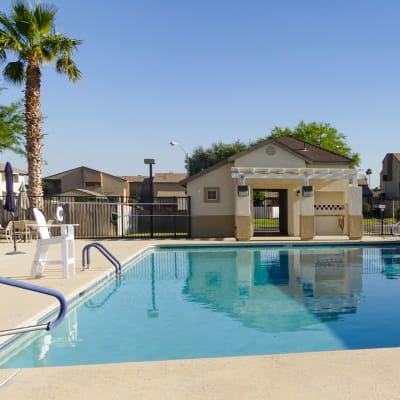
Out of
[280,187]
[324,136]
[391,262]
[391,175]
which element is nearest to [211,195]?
[280,187]

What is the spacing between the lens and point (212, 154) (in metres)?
53.2

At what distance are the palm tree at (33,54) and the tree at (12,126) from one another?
896 cm

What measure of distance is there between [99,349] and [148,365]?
181 cm

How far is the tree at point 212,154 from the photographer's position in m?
52.2

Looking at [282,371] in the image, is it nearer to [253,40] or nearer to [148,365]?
[148,365]

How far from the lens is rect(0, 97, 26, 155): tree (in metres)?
27.6

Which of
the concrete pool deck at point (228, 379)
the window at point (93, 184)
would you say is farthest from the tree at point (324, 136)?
the concrete pool deck at point (228, 379)

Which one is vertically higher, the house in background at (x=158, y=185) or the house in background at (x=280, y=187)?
the house in background at (x=158, y=185)

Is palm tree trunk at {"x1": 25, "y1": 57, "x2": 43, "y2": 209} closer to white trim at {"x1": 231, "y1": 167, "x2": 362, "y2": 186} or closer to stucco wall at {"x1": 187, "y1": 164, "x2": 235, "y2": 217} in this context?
stucco wall at {"x1": 187, "y1": 164, "x2": 235, "y2": 217}

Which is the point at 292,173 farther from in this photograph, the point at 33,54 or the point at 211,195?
Result: the point at 33,54

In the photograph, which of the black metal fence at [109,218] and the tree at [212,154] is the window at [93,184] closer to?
the tree at [212,154]

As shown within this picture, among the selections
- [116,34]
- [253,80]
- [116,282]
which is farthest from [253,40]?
[116,282]

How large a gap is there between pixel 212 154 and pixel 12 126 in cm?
2981

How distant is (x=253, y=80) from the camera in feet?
66.0
